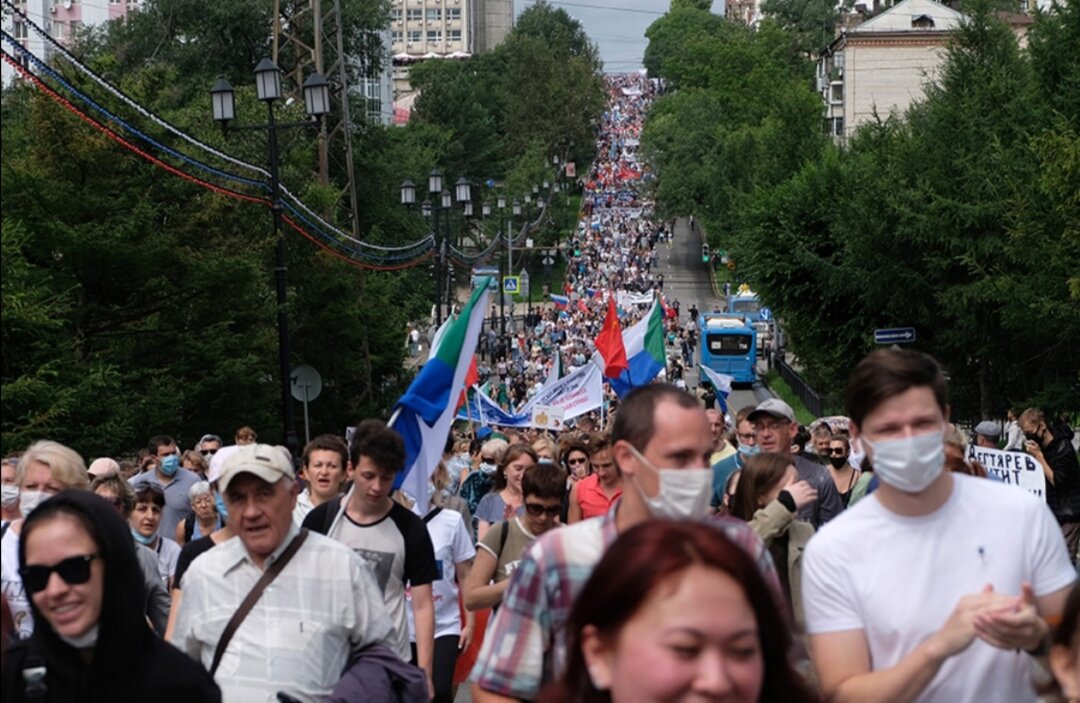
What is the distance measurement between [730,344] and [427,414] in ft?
205

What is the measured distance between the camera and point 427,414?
10305 mm

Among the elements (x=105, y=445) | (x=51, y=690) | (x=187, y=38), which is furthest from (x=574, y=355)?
(x=51, y=690)

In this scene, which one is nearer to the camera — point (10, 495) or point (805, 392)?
point (10, 495)

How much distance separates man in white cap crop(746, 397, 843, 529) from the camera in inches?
382

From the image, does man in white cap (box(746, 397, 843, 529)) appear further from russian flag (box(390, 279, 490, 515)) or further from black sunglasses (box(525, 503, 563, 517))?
russian flag (box(390, 279, 490, 515))

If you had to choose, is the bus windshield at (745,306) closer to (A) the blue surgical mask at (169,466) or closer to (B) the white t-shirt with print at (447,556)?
(A) the blue surgical mask at (169,466)

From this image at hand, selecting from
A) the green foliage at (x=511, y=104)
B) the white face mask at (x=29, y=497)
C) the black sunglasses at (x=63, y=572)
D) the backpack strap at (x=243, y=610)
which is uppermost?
the green foliage at (x=511, y=104)

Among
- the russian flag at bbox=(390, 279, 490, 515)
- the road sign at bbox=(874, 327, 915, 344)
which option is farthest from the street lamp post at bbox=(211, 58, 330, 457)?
the russian flag at bbox=(390, 279, 490, 515)

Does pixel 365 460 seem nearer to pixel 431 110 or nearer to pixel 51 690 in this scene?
pixel 51 690

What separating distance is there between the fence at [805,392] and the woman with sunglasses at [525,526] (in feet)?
121

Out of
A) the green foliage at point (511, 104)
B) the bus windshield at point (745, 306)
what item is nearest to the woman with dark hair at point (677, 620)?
the bus windshield at point (745, 306)

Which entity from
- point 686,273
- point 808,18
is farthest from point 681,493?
point 808,18

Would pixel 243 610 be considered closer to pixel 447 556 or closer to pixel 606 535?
pixel 606 535

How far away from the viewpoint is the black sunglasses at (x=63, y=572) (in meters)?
4.74
